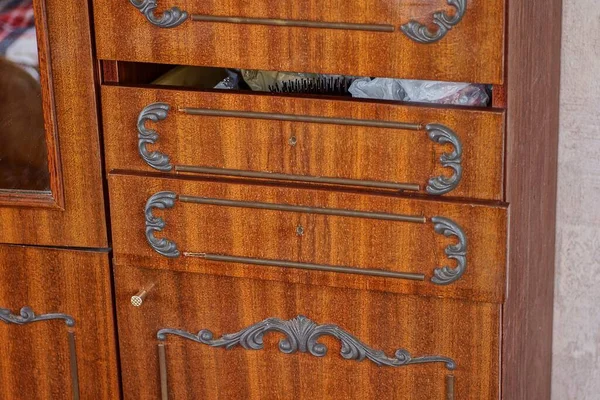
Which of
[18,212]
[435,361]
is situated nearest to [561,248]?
[435,361]

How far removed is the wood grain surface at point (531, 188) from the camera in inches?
47.5

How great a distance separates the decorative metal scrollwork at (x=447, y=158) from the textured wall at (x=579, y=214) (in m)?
0.43

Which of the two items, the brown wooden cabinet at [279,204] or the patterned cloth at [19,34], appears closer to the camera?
the brown wooden cabinet at [279,204]

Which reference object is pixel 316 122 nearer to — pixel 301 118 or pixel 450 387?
pixel 301 118

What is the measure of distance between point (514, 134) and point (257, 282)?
346 mm

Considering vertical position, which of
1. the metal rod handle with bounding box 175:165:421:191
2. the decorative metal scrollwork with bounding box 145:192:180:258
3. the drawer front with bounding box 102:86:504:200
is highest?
the drawer front with bounding box 102:86:504:200

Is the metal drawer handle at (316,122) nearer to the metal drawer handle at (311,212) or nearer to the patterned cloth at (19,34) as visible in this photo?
the metal drawer handle at (311,212)

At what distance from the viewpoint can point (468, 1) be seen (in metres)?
1.13

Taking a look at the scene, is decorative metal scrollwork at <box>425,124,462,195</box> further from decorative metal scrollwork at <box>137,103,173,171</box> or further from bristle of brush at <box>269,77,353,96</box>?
decorative metal scrollwork at <box>137,103,173,171</box>

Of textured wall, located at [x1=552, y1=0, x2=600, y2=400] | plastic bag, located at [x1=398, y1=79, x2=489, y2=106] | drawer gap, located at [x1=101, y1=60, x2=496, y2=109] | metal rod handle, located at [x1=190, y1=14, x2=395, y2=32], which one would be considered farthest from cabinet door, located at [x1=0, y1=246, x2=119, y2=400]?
textured wall, located at [x1=552, y1=0, x2=600, y2=400]

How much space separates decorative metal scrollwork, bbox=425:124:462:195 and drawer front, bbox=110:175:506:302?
0.02m

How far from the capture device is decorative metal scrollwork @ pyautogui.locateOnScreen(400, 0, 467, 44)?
3.74ft

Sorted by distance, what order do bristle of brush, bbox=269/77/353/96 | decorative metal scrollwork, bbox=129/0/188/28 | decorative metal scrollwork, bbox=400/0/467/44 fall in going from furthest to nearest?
bristle of brush, bbox=269/77/353/96
decorative metal scrollwork, bbox=129/0/188/28
decorative metal scrollwork, bbox=400/0/467/44

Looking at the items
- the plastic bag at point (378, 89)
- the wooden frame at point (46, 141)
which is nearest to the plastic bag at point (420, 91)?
the plastic bag at point (378, 89)
